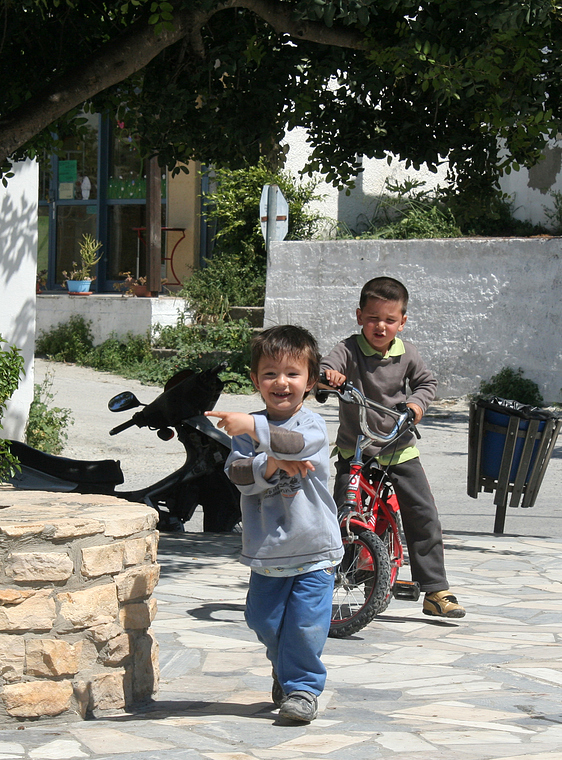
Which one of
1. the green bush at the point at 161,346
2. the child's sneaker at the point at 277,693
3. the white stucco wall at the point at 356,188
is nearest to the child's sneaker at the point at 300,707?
the child's sneaker at the point at 277,693

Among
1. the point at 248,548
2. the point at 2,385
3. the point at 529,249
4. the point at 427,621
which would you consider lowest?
the point at 427,621

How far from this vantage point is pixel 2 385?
5.07 metres

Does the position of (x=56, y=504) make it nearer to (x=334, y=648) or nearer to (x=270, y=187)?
(x=334, y=648)

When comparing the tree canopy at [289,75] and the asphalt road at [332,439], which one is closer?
the tree canopy at [289,75]

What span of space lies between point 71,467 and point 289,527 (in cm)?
368

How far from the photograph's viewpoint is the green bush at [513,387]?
13.6 metres

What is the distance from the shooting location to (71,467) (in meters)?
6.64

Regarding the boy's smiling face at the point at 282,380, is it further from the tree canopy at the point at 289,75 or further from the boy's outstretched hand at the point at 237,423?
the tree canopy at the point at 289,75

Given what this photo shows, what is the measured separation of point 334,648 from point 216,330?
11.6m

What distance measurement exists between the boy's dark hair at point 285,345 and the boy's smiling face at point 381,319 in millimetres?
1450

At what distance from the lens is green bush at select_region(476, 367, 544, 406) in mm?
13586

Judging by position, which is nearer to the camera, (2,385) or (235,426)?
(235,426)

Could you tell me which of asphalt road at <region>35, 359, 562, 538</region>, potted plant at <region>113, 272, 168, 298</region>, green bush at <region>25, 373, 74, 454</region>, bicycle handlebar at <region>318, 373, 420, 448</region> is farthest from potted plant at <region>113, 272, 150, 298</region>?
bicycle handlebar at <region>318, 373, 420, 448</region>

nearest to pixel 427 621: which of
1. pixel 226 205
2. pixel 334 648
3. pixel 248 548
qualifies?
pixel 334 648
